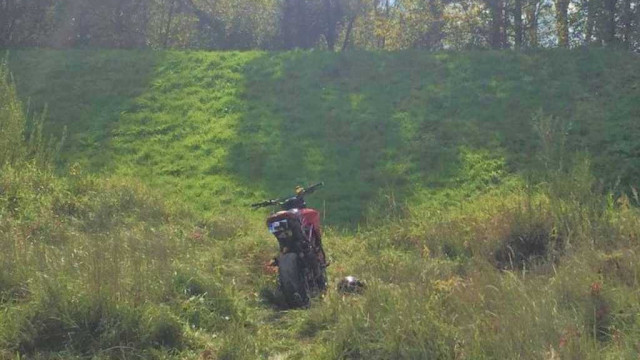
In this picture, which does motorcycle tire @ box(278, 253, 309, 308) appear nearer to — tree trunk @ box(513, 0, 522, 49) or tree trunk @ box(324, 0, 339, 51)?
tree trunk @ box(513, 0, 522, 49)

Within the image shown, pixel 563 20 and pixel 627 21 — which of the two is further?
pixel 563 20

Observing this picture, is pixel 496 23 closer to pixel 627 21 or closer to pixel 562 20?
pixel 562 20

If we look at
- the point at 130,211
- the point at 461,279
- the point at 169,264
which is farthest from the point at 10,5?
the point at 461,279

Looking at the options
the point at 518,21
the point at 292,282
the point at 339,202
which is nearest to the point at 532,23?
the point at 518,21

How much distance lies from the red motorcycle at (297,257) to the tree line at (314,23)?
14.6 meters

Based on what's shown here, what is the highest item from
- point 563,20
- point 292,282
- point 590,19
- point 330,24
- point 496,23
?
point 330,24

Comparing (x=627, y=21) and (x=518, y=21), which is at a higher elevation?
(x=518, y=21)

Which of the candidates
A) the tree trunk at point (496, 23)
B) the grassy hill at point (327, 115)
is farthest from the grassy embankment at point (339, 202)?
the tree trunk at point (496, 23)

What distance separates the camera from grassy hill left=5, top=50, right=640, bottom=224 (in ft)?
42.3

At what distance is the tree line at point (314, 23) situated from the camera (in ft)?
74.9

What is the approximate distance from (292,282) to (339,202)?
5.47 metres

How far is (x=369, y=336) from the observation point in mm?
4883

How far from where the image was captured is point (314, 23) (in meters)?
33.2

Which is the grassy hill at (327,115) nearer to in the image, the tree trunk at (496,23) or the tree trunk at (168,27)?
the tree trunk at (496,23)
